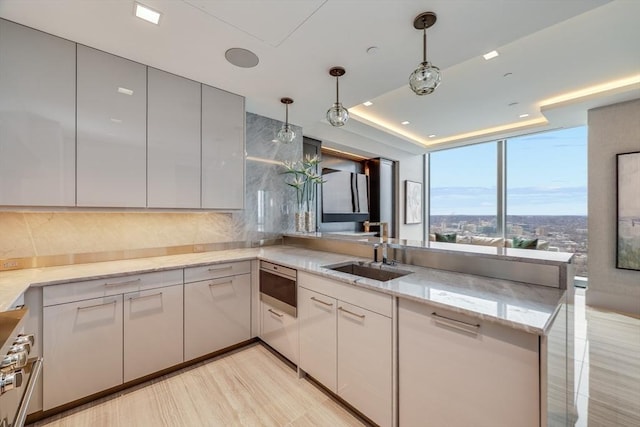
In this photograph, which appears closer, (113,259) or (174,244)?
(113,259)

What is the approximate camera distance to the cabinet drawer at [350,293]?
1.48m

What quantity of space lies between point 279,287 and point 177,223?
4.37ft

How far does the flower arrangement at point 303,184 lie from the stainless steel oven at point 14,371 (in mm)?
2592

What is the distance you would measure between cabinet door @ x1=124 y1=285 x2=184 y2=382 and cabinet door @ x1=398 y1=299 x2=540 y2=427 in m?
1.80

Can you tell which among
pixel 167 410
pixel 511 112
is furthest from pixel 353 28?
pixel 511 112

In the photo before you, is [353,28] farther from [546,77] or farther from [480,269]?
[546,77]

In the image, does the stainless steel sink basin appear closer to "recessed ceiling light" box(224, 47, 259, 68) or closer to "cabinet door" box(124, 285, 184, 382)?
"cabinet door" box(124, 285, 184, 382)

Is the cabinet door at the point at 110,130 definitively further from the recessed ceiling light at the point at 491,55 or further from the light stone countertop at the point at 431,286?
the recessed ceiling light at the point at 491,55

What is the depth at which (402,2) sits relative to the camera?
1486 millimetres

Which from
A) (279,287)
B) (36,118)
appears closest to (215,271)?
(279,287)

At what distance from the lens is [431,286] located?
1514 millimetres

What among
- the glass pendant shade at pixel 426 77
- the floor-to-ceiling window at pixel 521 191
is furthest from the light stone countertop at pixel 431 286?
the floor-to-ceiling window at pixel 521 191

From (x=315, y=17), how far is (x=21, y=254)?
2741 mm

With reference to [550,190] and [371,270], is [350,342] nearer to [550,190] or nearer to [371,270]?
[371,270]
